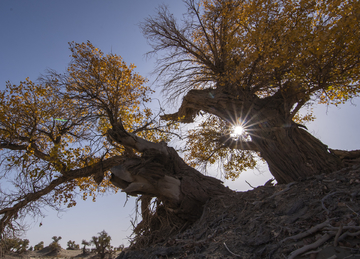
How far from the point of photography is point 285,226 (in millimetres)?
2793

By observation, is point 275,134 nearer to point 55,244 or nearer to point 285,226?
point 285,226

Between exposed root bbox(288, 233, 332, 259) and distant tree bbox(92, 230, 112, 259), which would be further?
distant tree bbox(92, 230, 112, 259)

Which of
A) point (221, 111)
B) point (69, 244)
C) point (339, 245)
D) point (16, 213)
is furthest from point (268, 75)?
point (69, 244)

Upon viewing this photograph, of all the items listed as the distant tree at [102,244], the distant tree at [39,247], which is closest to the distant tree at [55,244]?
the distant tree at [39,247]

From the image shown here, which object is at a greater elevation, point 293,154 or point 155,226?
point 293,154

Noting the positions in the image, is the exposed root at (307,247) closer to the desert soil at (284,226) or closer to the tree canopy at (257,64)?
the desert soil at (284,226)

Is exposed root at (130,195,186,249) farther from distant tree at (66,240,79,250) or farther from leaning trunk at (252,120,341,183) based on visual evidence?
distant tree at (66,240,79,250)

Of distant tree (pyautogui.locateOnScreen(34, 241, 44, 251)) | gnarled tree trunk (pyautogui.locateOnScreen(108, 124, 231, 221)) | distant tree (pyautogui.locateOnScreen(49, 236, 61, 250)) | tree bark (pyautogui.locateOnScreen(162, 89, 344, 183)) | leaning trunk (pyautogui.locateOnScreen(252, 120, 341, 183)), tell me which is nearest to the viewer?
gnarled tree trunk (pyautogui.locateOnScreen(108, 124, 231, 221))

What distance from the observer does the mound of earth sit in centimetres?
218

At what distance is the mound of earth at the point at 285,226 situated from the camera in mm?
2178

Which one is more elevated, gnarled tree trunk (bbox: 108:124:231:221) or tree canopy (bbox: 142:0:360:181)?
tree canopy (bbox: 142:0:360:181)

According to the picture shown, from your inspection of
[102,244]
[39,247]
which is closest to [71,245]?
[39,247]

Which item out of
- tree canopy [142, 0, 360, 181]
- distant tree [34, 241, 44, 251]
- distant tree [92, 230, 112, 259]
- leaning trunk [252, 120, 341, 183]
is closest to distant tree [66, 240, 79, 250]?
distant tree [34, 241, 44, 251]

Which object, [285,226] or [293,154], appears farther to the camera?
[293,154]
